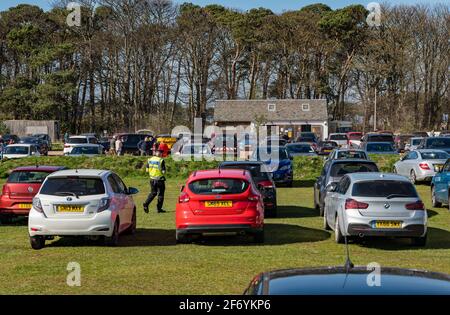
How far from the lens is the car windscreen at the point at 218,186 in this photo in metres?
14.9

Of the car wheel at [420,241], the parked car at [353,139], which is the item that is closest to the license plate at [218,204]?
the car wheel at [420,241]

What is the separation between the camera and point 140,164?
3672cm

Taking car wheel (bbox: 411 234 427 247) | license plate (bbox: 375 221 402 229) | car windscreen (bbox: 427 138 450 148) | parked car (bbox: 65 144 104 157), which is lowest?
car wheel (bbox: 411 234 427 247)

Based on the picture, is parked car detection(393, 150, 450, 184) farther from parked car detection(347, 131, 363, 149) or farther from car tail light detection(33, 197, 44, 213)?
parked car detection(347, 131, 363, 149)

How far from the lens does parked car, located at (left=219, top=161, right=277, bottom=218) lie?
67.1ft

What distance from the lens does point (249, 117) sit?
8262 centimetres

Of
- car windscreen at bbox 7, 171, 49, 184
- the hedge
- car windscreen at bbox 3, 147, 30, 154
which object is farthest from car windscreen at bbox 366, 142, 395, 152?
car windscreen at bbox 7, 171, 49, 184

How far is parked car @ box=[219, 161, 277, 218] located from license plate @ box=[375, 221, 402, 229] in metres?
6.10

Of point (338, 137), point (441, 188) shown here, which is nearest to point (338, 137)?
point (338, 137)

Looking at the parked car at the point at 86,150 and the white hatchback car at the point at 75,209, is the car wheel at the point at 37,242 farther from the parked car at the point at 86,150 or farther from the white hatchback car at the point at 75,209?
the parked car at the point at 86,150

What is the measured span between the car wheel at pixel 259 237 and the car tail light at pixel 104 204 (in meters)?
2.92

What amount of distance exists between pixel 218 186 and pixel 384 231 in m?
3.28
